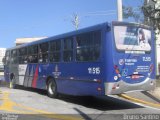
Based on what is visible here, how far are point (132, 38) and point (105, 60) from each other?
1506 millimetres

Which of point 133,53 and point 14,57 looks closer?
point 133,53

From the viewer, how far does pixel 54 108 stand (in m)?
14.1

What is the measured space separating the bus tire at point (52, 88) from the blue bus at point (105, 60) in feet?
0.27

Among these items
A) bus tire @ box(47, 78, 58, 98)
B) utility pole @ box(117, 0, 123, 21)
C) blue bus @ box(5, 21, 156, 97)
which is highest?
utility pole @ box(117, 0, 123, 21)

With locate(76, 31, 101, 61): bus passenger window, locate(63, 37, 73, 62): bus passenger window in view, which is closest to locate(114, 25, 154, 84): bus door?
locate(76, 31, 101, 61): bus passenger window

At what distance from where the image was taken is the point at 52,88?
57.9 ft

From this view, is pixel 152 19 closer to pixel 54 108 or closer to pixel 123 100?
pixel 123 100

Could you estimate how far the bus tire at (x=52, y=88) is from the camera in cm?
1722

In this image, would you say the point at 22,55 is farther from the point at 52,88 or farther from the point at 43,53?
the point at 52,88

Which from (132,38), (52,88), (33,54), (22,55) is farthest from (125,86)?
(22,55)

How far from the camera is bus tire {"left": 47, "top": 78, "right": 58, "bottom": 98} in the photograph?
678 inches

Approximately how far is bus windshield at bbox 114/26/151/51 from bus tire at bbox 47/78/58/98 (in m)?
4.60

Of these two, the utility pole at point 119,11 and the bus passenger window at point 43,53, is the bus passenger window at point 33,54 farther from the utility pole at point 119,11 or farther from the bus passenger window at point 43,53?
the utility pole at point 119,11

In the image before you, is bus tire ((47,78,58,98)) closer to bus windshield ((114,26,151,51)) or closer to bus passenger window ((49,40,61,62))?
bus passenger window ((49,40,61,62))
